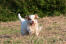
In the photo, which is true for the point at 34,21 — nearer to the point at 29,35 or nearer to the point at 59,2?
the point at 29,35

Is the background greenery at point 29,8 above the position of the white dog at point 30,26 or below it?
below

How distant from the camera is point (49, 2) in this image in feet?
76.8

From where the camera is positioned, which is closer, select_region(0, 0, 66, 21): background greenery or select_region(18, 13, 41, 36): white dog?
select_region(18, 13, 41, 36): white dog

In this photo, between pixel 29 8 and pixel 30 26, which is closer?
pixel 30 26

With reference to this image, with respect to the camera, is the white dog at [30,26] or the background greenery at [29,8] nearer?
the white dog at [30,26]

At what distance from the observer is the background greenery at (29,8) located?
76.1 ft

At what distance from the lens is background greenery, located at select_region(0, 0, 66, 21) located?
76.1 ft

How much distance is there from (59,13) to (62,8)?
0.51 meters

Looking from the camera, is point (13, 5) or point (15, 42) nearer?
point (15, 42)

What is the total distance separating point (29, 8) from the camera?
23500 mm

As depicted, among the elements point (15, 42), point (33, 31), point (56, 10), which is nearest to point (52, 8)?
point (56, 10)

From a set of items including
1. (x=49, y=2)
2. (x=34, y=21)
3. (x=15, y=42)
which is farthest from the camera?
(x=49, y=2)

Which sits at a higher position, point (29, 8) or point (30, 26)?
point (30, 26)

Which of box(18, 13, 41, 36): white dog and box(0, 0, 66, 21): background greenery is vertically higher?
box(18, 13, 41, 36): white dog
